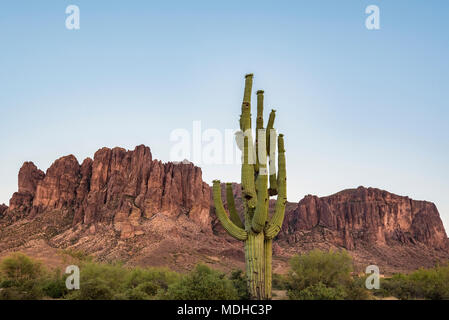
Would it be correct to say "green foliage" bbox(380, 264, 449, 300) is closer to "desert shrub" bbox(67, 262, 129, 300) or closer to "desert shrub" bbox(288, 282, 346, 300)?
"desert shrub" bbox(288, 282, 346, 300)

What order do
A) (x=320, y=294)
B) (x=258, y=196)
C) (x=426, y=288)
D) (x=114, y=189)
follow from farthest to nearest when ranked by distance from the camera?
1. (x=114, y=189)
2. (x=426, y=288)
3. (x=258, y=196)
4. (x=320, y=294)

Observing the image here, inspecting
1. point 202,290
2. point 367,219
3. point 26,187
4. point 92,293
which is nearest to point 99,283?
point 92,293

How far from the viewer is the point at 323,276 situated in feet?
57.8

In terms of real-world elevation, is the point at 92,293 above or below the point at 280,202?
below

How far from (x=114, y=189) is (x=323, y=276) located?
74.8 metres

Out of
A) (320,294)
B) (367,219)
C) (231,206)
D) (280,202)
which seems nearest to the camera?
(320,294)

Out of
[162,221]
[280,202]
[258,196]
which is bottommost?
[162,221]

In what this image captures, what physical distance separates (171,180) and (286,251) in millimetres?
33803

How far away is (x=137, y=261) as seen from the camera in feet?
189

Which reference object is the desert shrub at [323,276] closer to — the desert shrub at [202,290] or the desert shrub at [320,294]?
the desert shrub at [320,294]

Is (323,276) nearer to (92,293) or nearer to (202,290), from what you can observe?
(202,290)

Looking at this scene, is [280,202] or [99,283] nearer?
[280,202]

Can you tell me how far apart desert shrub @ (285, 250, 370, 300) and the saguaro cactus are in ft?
6.53
